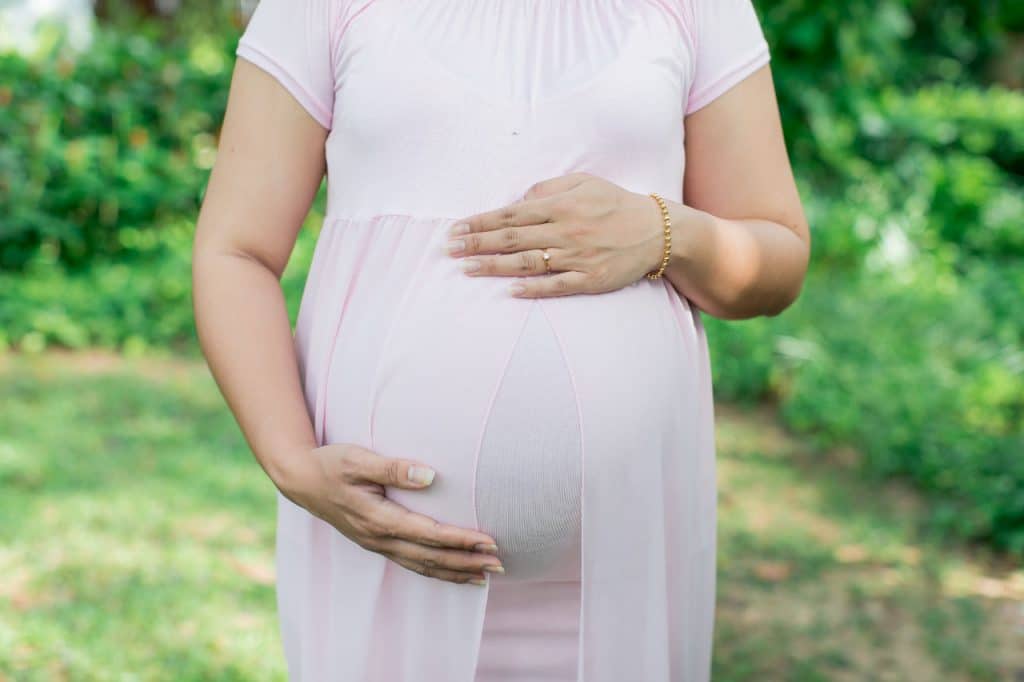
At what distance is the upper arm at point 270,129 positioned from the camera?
5.05 ft

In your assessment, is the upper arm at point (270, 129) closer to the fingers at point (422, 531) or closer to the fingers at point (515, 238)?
the fingers at point (515, 238)

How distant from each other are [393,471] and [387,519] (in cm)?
6

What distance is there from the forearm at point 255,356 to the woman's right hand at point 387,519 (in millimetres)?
58

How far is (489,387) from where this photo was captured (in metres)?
1.47

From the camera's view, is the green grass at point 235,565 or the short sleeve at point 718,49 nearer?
the short sleeve at point 718,49

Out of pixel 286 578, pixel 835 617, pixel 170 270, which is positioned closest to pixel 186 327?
pixel 170 270

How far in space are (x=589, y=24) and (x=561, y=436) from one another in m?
0.56

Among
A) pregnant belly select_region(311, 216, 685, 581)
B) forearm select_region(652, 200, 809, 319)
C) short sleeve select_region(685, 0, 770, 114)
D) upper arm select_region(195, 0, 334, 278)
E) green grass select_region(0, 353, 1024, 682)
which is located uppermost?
short sleeve select_region(685, 0, 770, 114)

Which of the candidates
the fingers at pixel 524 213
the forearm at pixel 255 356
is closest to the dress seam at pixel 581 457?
the fingers at pixel 524 213

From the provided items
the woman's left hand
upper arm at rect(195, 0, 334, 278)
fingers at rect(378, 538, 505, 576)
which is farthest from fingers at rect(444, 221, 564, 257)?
fingers at rect(378, 538, 505, 576)

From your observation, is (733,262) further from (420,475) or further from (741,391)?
(741,391)

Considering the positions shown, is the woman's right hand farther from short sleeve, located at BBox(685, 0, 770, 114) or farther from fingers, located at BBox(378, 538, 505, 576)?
short sleeve, located at BBox(685, 0, 770, 114)

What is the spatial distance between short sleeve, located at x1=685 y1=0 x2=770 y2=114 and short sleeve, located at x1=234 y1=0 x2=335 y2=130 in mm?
503

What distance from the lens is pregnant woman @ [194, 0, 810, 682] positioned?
1470mm
